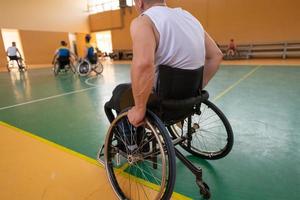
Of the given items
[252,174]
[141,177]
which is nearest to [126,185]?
[141,177]

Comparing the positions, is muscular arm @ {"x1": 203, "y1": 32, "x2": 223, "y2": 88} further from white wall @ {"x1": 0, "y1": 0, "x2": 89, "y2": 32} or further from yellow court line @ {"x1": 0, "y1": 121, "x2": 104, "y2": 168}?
white wall @ {"x1": 0, "y1": 0, "x2": 89, "y2": 32}

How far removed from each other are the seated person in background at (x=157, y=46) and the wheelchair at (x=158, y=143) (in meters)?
0.05

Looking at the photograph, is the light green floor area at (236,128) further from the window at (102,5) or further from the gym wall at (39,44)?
the window at (102,5)

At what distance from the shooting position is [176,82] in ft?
3.63

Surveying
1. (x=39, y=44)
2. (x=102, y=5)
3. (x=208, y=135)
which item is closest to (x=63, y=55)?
(x=208, y=135)

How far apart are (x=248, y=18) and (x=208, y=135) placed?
396 inches

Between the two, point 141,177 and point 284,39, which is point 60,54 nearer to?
point 141,177

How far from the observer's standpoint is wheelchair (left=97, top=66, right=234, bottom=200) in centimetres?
105

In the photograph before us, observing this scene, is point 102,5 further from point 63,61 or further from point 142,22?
point 142,22

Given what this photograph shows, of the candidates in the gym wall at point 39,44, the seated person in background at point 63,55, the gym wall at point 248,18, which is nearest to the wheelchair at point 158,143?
the seated person in background at point 63,55

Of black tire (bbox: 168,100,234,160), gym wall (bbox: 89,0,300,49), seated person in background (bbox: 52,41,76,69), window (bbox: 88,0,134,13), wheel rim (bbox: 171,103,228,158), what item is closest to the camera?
black tire (bbox: 168,100,234,160)

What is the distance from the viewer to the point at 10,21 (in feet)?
41.0

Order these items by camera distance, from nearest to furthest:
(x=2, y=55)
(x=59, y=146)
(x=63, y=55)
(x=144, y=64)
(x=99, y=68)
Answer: (x=144, y=64) → (x=59, y=146) → (x=63, y=55) → (x=99, y=68) → (x=2, y=55)

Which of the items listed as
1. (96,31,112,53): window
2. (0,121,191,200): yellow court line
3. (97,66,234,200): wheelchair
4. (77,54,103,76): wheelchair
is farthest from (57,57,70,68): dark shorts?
(96,31,112,53): window
